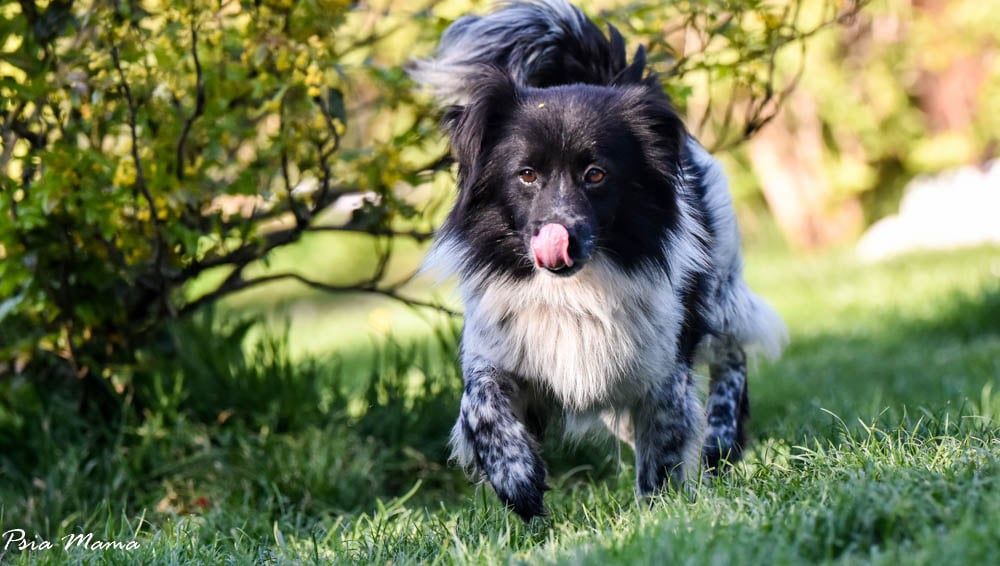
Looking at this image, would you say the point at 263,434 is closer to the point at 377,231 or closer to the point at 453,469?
the point at 453,469

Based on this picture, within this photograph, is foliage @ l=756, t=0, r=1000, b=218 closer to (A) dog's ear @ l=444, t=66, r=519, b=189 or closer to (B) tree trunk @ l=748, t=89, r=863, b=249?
(B) tree trunk @ l=748, t=89, r=863, b=249

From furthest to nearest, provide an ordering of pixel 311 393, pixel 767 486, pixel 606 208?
pixel 311 393
pixel 606 208
pixel 767 486

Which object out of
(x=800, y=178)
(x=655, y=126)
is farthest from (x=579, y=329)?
(x=800, y=178)

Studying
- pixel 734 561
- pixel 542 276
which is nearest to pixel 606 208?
pixel 542 276

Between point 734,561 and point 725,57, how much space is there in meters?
6.72

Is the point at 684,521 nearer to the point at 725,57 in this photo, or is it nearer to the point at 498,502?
the point at 498,502

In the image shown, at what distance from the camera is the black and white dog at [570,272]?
11.5 ft

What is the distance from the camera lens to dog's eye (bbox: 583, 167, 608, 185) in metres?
3.50

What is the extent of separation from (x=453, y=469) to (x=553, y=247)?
6.15 feet

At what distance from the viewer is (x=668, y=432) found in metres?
3.79

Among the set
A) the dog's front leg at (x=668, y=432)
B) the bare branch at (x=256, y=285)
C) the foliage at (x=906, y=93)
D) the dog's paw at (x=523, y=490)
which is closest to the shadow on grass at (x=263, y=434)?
the bare branch at (x=256, y=285)

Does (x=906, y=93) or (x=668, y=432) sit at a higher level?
(x=906, y=93)

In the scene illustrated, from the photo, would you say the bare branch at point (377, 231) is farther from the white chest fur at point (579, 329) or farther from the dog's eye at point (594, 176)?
the dog's eye at point (594, 176)

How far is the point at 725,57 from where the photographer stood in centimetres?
880
